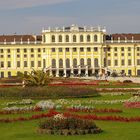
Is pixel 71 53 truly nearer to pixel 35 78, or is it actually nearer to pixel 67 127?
pixel 35 78

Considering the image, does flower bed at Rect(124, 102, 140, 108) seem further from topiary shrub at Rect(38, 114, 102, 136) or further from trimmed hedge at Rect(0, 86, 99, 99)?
topiary shrub at Rect(38, 114, 102, 136)

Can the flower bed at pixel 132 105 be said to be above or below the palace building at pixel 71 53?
below

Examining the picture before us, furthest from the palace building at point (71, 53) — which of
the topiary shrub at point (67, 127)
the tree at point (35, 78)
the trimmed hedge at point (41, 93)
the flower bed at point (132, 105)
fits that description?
the topiary shrub at point (67, 127)

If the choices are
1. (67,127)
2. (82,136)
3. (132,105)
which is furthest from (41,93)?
(82,136)

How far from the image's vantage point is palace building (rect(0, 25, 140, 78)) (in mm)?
110000

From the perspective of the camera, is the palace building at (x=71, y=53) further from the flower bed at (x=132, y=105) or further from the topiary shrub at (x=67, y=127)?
the topiary shrub at (x=67, y=127)

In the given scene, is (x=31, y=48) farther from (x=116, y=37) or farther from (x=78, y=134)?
(x=78, y=134)

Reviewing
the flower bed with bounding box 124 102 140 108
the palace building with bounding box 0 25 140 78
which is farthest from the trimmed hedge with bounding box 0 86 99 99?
the palace building with bounding box 0 25 140 78

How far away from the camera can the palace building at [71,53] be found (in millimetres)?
110000

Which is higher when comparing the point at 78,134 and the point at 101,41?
the point at 101,41

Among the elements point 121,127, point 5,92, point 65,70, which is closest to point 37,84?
point 5,92

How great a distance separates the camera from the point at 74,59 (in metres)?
111

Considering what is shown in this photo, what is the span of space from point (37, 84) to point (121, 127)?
20833mm

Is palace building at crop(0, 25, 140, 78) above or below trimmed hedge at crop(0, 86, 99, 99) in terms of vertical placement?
above
